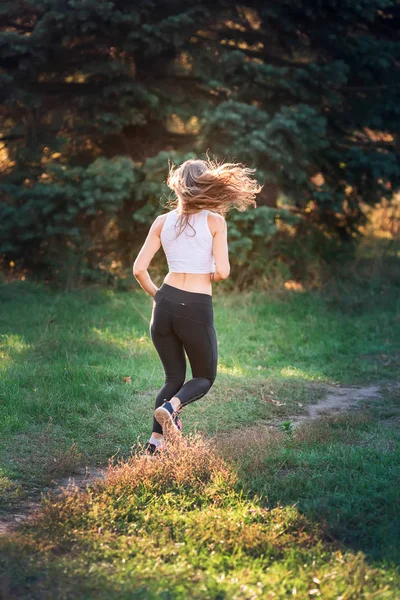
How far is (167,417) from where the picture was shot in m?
4.70

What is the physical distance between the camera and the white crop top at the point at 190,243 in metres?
4.75

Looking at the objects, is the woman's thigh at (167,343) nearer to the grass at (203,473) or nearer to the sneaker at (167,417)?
the sneaker at (167,417)

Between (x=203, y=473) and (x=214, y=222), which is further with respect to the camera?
(x=214, y=222)

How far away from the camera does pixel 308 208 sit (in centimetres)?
1273

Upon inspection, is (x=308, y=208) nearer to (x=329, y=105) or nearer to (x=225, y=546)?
(x=329, y=105)

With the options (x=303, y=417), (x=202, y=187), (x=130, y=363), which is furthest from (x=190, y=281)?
(x=130, y=363)

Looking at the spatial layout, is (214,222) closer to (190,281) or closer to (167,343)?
(190,281)

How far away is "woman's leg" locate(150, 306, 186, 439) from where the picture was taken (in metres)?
4.84

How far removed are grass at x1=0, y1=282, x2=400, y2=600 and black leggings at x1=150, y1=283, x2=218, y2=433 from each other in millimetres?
375

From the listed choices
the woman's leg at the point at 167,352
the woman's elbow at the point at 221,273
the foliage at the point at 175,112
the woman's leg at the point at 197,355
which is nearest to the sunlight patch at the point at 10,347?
the foliage at the point at 175,112

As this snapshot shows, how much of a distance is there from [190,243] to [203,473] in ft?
5.20

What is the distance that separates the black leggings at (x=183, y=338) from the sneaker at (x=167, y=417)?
0.12 metres

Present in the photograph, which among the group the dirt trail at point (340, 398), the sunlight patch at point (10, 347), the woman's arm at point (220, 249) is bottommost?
the sunlight patch at point (10, 347)

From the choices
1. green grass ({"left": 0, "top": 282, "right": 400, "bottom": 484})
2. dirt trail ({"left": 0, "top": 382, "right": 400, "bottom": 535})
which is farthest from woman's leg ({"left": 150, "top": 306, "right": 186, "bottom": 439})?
green grass ({"left": 0, "top": 282, "right": 400, "bottom": 484})
